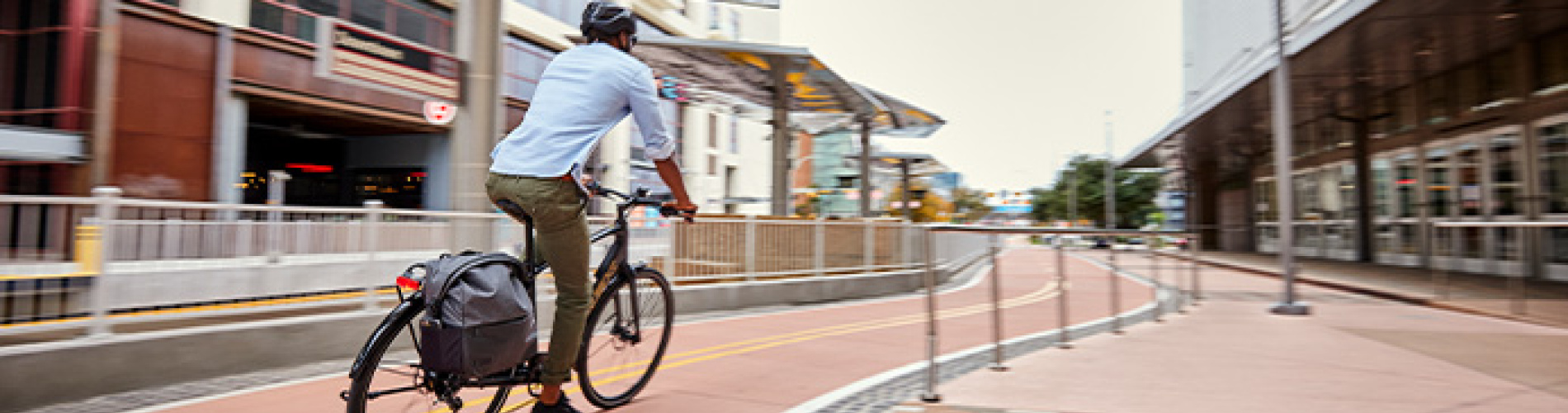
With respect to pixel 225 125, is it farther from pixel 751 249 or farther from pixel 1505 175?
pixel 1505 175

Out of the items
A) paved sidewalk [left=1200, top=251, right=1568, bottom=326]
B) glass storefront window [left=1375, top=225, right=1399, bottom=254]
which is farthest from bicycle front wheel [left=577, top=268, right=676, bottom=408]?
glass storefront window [left=1375, top=225, right=1399, bottom=254]

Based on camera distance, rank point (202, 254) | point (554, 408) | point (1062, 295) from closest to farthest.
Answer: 1. point (554, 408)
2. point (202, 254)
3. point (1062, 295)

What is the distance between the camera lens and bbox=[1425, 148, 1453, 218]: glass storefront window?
52.0 feet

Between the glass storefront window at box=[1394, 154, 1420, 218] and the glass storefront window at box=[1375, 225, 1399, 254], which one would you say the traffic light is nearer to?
the glass storefront window at box=[1375, 225, 1399, 254]

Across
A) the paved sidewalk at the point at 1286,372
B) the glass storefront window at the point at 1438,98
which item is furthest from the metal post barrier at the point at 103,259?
the glass storefront window at the point at 1438,98

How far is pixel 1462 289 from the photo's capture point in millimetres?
9406

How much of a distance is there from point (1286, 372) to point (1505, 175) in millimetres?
13524

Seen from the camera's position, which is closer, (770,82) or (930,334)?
(930,334)

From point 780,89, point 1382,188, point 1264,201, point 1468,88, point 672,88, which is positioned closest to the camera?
point 1468,88

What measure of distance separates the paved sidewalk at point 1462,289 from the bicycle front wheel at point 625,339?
26.4ft

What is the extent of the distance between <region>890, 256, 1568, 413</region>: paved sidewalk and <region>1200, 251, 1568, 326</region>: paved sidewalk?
0.47m

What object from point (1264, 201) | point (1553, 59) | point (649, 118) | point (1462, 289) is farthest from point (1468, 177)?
point (649, 118)

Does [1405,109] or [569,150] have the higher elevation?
[1405,109]

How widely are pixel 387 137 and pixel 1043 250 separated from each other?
20884 mm
